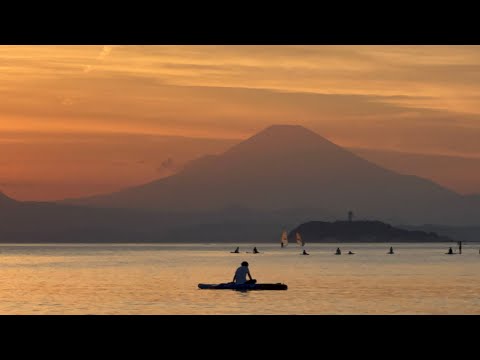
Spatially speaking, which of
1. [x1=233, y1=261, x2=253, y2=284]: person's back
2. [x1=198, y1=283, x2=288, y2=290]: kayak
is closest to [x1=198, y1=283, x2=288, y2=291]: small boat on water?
[x1=198, y1=283, x2=288, y2=290]: kayak

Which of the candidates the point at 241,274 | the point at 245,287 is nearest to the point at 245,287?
the point at 245,287

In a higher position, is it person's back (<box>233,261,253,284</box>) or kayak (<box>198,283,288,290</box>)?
person's back (<box>233,261,253,284</box>)

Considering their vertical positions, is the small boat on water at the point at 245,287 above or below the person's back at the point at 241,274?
below

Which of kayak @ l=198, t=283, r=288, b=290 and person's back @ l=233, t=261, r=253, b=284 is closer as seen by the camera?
person's back @ l=233, t=261, r=253, b=284

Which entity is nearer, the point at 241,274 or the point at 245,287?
the point at 241,274

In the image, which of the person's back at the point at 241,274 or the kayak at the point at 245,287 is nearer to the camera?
the person's back at the point at 241,274

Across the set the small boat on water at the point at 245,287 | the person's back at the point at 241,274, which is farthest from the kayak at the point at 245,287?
the person's back at the point at 241,274

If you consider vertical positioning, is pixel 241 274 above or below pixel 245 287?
above

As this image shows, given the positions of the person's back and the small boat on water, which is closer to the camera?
the person's back

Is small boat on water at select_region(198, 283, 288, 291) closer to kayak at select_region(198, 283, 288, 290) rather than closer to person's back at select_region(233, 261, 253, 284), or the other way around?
kayak at select_region(198, 283, 288, 290)

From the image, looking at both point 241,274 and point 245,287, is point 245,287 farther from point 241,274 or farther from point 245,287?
point 241,274

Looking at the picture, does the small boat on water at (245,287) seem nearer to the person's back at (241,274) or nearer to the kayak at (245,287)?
the kayak at (245,287)
